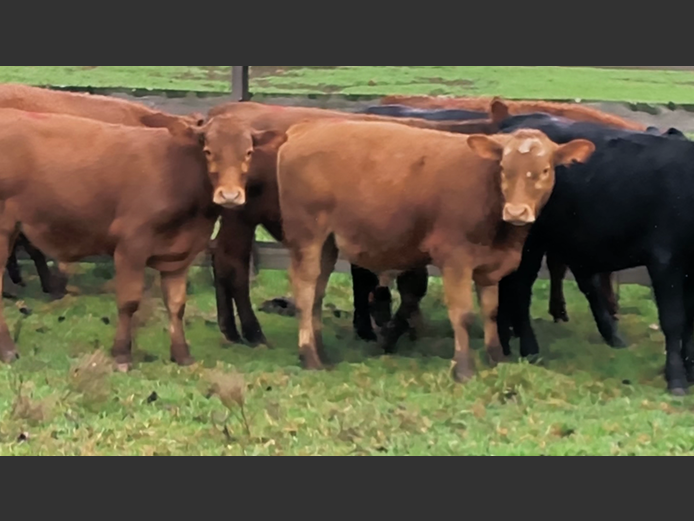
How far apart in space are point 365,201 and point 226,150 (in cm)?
107

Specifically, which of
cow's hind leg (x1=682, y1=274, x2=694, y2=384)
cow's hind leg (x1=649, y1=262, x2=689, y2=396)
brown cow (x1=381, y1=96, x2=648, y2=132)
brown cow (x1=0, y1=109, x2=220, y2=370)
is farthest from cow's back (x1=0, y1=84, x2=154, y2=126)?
cow's hind leg (x1=682, y1=274, x2=694, y2=384)

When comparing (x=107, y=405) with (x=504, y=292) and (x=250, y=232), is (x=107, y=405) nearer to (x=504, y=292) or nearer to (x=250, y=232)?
(x=250, y=232)

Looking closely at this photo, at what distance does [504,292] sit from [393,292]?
1.89 m

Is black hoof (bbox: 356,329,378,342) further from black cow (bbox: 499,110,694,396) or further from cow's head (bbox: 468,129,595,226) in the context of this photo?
cow's head (bbox: 468,129,595,226)

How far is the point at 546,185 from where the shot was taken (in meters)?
7.28

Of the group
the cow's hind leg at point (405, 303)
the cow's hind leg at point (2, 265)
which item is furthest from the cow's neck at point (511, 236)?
the cow's hind leg at point (2, 265)

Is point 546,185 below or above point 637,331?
above

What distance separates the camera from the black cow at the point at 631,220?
24.6 ft

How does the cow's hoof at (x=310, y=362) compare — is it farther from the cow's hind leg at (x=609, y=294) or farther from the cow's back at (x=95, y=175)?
the cow's hind leg at (x=609, y=294)

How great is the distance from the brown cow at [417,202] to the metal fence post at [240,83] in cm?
242

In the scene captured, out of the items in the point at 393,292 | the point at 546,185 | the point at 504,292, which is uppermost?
the point at 546,185

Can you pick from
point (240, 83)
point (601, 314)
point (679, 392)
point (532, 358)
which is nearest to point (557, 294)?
point (601, 314)

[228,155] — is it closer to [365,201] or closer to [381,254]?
[365,201]

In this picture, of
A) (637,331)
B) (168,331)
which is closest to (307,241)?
(168,331)
